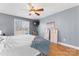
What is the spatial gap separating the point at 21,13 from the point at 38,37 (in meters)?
0.40

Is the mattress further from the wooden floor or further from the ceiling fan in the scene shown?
the ceiling fan

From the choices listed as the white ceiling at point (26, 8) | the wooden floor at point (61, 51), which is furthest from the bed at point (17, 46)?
the white ceiling at point (26, 8)

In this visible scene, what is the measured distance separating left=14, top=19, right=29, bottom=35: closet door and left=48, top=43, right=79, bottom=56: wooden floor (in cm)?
43

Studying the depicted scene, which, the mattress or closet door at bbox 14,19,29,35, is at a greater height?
closet door at bbox 14,19,29,35

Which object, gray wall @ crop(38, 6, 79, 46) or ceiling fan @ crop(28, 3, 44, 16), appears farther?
gray wall @ crop(38, 6, 79, 46)

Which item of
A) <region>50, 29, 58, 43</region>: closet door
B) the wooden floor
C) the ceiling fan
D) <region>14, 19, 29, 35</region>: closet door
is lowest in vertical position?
the wooden floor

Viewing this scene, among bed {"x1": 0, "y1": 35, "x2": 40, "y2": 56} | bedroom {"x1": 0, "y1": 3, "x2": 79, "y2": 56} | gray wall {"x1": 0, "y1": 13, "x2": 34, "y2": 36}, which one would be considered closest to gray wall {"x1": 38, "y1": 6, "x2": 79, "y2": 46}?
bedroom {"x1": 0, "y1": 3, "x2": 79, "y2": 56}

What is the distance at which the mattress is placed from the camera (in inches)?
61.1

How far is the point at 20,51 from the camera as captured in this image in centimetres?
161

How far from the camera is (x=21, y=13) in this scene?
1.62 m

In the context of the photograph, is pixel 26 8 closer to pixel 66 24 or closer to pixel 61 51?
pixel 66 24

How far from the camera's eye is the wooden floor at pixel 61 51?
1635mm

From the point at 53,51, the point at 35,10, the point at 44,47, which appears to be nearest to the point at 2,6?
the point at 35,10

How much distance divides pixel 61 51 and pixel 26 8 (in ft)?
2.44
